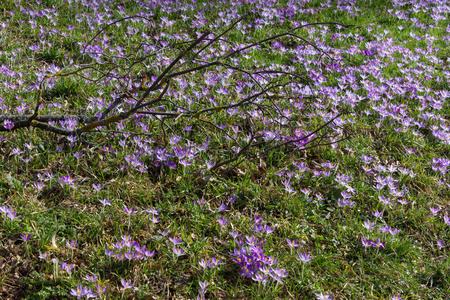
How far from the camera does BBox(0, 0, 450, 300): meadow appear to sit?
7.12 feet

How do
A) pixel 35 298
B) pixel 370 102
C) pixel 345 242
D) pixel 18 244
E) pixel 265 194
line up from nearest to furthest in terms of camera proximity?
pixel 35 298 < pixel 18 244 < pixel 345 242 < pixel 265 194 < pixel 370 102

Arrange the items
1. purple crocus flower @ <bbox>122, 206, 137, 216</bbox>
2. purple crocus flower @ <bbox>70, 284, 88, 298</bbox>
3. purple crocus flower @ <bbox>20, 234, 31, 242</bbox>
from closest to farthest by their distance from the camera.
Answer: purple crocus flower @ <bbox>70, 284, 88, 298</bbox>, purple crocus flower @ <bbox>20, 234, 31, 242</bbox>, purple crocus flower @ <bbox>122, 206, 137, 216</bbox>

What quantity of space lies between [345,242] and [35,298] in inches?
69.9

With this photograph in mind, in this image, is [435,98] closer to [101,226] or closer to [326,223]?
[326,223]

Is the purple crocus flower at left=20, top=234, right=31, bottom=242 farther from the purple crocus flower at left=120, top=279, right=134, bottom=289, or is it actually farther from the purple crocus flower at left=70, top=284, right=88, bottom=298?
the purple crocus flower at left=120, top=279, right=134, bottom=289

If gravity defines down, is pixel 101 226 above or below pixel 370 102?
below

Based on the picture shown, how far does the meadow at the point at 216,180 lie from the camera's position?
217cm

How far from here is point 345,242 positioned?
2525 millimetres

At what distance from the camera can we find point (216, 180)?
112 inches

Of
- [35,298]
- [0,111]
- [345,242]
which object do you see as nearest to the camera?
[35,298]

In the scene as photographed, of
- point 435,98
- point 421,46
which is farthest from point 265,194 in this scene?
point 421,46

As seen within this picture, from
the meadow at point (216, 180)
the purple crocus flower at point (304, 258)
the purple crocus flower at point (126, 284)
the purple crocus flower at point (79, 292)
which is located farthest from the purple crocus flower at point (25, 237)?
the purple crocus flower at point (304, 258)

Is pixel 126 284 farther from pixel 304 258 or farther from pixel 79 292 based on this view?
pixel 304 258

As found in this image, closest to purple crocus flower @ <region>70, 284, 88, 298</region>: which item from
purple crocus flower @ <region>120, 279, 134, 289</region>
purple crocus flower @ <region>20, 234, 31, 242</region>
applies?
purple crocus flower @ <region>120, 279, 134, 289</region>
